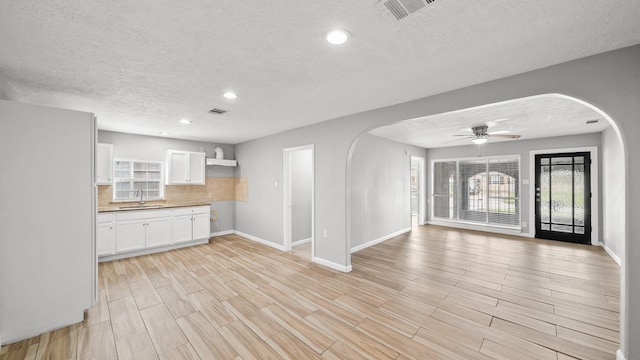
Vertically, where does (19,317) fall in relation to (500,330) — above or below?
above

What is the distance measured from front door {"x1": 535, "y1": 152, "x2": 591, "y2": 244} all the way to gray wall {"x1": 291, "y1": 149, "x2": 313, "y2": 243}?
18.8 feet

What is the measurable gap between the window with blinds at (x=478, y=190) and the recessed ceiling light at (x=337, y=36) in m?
6.77

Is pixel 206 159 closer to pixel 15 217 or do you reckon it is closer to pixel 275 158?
pixel 275 158

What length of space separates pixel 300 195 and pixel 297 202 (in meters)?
0.19

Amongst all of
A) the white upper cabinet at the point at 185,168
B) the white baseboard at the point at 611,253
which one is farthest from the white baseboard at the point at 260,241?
the white baseboard at the point at 611,253

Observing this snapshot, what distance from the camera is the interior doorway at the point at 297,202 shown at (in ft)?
16.1

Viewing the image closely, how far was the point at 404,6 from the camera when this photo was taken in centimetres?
139

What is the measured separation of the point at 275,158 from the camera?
5.15m

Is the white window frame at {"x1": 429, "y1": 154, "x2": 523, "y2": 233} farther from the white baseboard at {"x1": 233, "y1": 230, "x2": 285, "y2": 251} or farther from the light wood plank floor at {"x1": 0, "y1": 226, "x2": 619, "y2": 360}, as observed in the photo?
the white baseboard at {"x1": 233, "y1": 230, "x2": 285, "y2": 251}

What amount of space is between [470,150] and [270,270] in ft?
21.5

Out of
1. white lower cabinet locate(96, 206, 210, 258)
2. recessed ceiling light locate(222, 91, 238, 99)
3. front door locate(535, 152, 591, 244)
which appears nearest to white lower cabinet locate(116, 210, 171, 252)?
white lower cabinet locate(96, 206, 210, 258)

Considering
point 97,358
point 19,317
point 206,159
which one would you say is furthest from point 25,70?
point 206,159

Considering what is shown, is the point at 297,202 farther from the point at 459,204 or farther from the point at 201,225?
the point at 459,204

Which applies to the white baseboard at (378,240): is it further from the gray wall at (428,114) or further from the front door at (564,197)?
the front door at (564,197)
